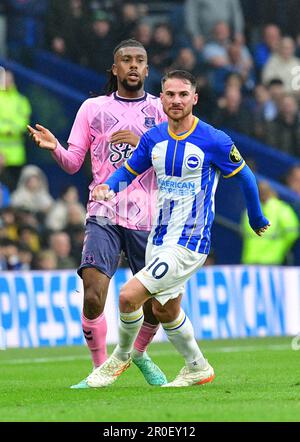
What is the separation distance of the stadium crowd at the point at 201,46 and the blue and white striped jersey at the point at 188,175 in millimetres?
9330

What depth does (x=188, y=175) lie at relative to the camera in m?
9.28

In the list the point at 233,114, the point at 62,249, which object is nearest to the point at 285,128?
the point at 233,114

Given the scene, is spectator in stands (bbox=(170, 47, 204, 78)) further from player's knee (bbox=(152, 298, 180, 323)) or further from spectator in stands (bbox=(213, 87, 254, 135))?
player's knee (bbox=(152, 298, 180, 323))

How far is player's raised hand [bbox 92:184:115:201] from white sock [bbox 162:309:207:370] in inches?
41.1

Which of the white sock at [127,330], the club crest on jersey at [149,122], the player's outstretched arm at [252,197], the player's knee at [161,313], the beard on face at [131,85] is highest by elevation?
the beard on face at [131,85]

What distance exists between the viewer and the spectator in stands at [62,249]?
17.3 m

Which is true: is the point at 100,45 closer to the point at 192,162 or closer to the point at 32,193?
the point at 32,193

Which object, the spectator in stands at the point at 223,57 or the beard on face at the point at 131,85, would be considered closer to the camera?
the beard on face at the point at 131,85

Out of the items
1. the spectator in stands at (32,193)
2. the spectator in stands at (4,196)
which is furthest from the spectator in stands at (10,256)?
the spectator in stands at (32,193)

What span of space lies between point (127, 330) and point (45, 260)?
7.85m

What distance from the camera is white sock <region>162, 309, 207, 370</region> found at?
30.8 ft

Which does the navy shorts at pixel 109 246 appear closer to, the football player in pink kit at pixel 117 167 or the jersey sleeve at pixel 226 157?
the football player in pink kit at pixel 117 167

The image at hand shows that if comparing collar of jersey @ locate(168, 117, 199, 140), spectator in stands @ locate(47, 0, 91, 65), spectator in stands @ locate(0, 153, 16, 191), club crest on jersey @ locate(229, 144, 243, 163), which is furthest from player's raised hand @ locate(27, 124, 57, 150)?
spectator in stands @ locate(47, 0, 91, 65)

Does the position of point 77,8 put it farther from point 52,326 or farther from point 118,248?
point 118,248
